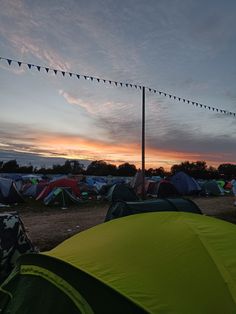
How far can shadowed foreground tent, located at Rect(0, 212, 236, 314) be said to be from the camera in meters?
2.84

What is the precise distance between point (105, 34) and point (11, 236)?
10.8 m

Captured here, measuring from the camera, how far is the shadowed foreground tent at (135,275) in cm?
284

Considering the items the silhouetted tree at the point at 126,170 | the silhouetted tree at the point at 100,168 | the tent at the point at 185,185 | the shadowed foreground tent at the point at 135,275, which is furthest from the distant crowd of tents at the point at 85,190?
the silhouetted tree at the point at 100,168

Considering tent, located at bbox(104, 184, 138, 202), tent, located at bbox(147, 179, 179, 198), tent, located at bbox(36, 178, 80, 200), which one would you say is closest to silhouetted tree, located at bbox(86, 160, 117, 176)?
tent, located at bbox(147, 179, 179, 198)

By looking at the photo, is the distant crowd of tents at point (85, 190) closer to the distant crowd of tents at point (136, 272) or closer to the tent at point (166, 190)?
the tent at point (166, 190)

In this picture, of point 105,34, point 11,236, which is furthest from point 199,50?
point 11,236

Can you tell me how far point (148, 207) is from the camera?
833 centimetres

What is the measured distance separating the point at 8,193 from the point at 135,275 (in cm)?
1804

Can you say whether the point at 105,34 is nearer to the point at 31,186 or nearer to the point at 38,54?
the point at 38,54

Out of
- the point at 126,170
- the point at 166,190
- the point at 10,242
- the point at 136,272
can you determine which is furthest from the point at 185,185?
the point at 126,170

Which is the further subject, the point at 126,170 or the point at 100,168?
the point at 100,168

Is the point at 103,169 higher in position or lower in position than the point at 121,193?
higher

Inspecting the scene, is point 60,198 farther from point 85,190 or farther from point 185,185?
point 185,185

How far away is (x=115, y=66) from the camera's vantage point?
16.9m
